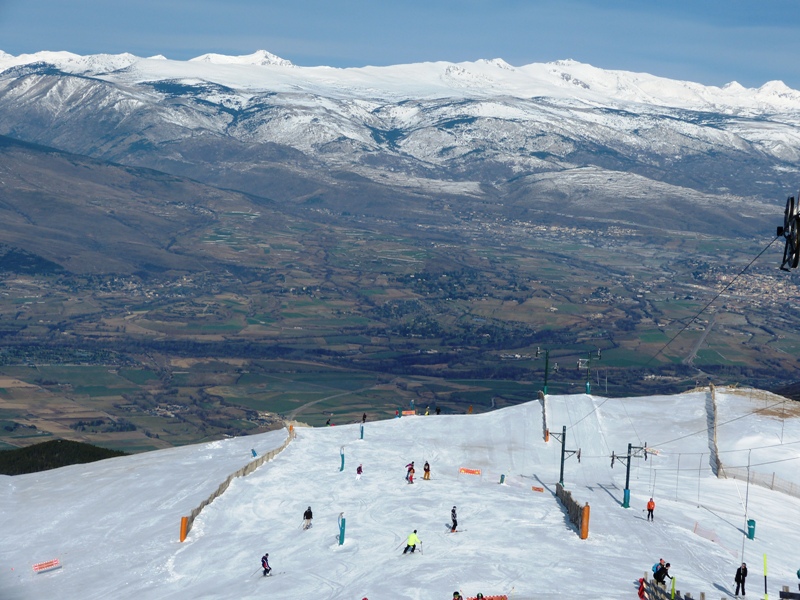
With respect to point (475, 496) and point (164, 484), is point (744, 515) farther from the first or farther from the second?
point (164, 484)

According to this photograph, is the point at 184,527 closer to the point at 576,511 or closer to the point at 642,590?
the point at 576,511

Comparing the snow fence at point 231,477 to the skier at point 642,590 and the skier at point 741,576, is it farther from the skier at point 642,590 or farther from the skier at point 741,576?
the skier at point 741,576

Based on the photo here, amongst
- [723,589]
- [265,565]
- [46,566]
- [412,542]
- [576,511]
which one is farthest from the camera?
[46,566]

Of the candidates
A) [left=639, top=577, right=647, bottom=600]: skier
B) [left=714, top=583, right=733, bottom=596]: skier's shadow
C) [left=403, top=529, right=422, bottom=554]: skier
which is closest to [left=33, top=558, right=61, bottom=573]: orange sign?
[left=403, top=529, right=422, bottom=554]: skier

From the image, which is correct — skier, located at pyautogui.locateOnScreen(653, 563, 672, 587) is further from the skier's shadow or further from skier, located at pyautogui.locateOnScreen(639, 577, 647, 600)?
the skier's shadow

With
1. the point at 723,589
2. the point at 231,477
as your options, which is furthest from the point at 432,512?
the point at 723,589

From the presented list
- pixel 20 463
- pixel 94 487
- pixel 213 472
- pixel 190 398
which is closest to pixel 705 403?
pixel 213 472

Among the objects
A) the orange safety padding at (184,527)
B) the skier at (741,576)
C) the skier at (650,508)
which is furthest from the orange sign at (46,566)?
the skier at (741,576)
